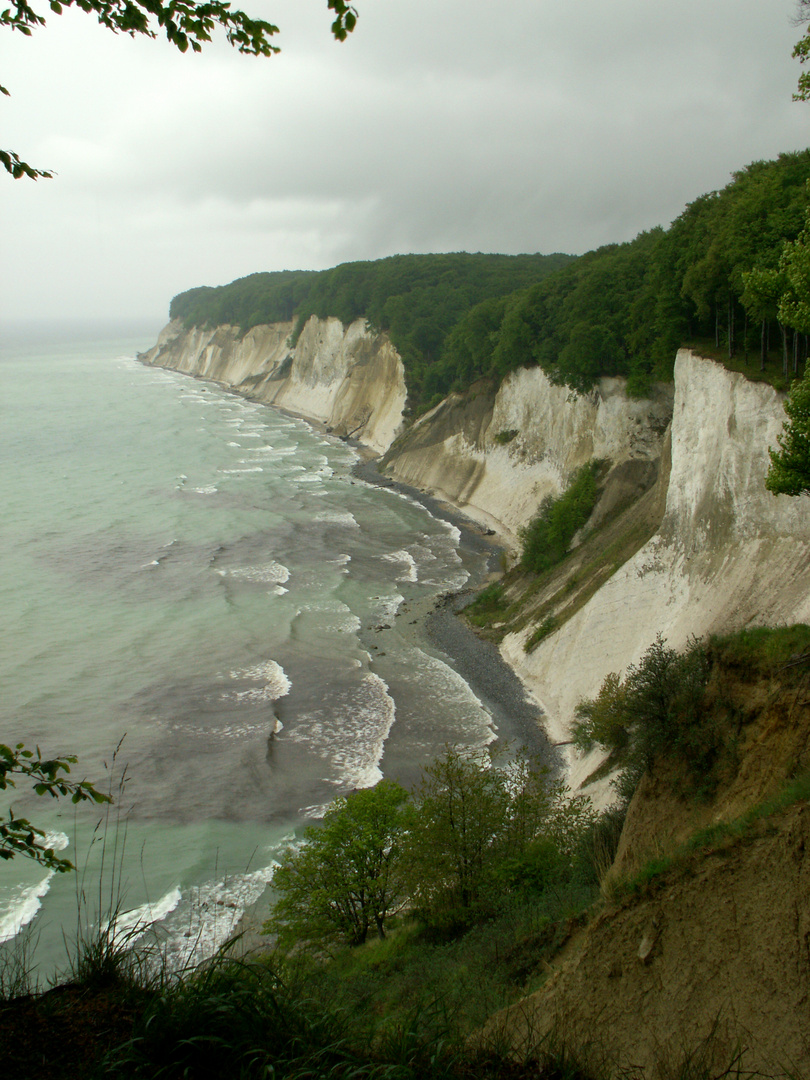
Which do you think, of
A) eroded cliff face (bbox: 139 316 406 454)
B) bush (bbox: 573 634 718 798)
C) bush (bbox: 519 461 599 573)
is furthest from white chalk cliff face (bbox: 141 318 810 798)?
eroded cliff face (bbox: 139 316 406 454)

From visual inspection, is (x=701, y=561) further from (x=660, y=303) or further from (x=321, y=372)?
(x=321, y=372)

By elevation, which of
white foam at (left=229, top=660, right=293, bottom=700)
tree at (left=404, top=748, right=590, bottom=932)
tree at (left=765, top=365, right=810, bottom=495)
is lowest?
white foam at (left=229, top=660, right=293, bottom=700)

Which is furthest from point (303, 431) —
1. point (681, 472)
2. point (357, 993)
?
point (357, 993)

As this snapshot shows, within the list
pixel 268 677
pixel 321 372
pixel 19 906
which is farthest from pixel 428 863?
pixel 321 372

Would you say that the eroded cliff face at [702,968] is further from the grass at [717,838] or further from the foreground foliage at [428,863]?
the foreground foliage at [428,863]

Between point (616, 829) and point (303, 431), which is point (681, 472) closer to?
point (616, 829)

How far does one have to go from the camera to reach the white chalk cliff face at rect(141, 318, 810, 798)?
21.9m

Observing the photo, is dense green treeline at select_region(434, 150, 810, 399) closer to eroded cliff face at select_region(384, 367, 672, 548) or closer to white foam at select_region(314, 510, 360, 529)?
eroded cliff face at select_region(384, 367, 672, 548)

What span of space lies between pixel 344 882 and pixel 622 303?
3798cm

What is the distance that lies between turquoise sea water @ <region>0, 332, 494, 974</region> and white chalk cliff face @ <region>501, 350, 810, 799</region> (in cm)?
409

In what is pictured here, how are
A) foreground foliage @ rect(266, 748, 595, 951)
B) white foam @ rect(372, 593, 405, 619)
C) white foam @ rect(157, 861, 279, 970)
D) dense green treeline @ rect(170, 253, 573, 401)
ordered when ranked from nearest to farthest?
foreground foliage @ rect(266, 748, 595, 951) < white foam @ rect(157, 861, 279, 970) < white foam @ rect(372, 593, 405, 619) < dense green treeline @ rect(170, 253, 573, 401)

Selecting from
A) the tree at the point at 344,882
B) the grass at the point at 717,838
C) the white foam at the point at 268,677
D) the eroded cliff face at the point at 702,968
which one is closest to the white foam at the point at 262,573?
the white foam at the point at 268,677

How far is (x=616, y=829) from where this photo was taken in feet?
48.9

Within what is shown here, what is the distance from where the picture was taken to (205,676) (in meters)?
29.2
